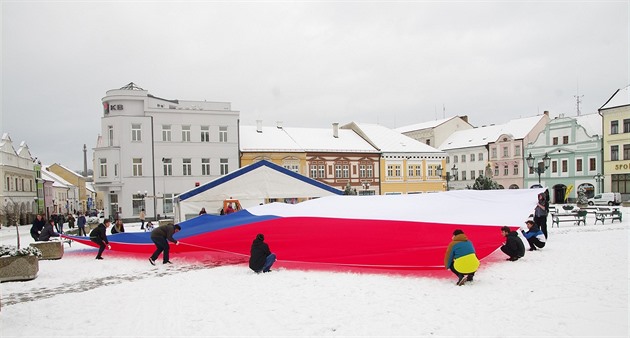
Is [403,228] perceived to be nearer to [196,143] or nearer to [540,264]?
[540,264]

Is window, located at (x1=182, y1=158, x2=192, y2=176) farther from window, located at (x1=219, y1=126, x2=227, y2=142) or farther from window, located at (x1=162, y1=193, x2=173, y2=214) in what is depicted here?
window, located at (x1=219, y1=126, x2=227, y2=142)

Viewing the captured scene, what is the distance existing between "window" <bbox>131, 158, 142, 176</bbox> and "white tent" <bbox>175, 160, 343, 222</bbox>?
15.8m

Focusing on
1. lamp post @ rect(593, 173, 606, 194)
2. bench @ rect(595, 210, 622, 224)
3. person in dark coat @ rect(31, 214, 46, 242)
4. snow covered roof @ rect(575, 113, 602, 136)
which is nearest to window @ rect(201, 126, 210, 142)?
person in dark coat @ rect(31, 214, 46, 242)

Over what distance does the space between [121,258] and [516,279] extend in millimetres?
10611

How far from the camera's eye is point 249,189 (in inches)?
800

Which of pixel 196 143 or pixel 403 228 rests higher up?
pixel 196 143

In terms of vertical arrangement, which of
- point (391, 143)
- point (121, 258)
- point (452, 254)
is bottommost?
point (121, 258)

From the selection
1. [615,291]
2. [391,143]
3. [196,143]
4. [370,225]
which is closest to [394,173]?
[391,143]

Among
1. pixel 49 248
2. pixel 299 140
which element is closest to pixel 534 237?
pixel 49 248

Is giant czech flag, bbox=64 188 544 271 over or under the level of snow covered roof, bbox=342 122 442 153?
under

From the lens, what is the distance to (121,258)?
44.1 ft

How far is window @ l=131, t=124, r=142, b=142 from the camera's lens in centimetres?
3475

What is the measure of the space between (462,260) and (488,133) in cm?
5153

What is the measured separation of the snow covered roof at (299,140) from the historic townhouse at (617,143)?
21106 millimetres
